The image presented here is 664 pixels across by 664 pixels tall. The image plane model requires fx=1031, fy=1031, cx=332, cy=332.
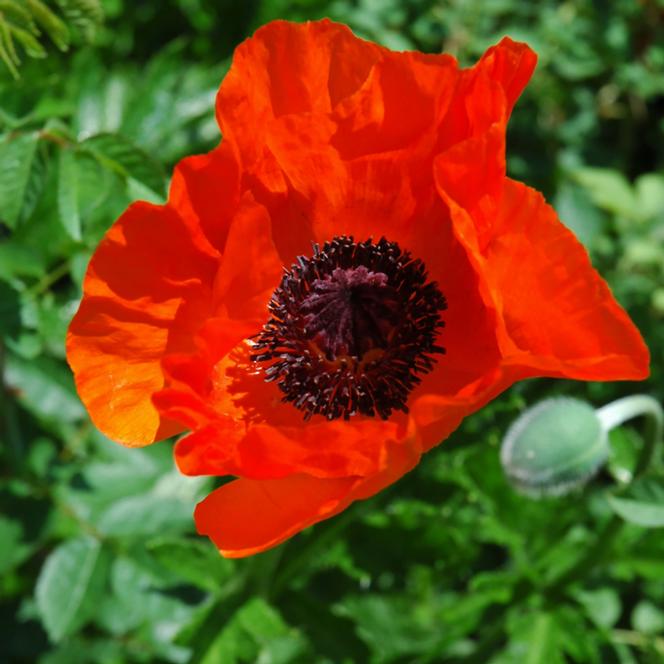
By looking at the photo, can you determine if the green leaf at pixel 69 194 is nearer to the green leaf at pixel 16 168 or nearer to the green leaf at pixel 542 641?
the green leaf at pixel 16 168

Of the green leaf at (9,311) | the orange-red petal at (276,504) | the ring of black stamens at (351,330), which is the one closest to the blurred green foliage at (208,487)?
the green leaf at (9,311)

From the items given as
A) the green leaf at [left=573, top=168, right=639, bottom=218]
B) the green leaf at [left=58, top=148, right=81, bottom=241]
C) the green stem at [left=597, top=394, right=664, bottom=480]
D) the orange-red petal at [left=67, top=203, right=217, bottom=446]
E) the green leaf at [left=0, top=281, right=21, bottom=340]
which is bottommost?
the green leaf at [left=573, top=168, right=639, bottom=218]

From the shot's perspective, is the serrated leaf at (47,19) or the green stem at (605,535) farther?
the green stem at (605,535)

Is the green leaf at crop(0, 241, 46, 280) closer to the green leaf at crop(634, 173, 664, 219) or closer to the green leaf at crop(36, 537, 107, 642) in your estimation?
the green leaf at crop(36, 537, 107, 642)

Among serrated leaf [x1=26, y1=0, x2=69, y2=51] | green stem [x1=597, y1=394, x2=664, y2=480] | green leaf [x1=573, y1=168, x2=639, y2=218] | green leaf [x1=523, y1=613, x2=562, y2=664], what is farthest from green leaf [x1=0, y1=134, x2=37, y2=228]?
green leaf [x1=573, y1=168, x2=639, y2=218]

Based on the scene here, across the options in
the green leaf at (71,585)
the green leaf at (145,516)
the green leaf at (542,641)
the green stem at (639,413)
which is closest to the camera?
the green stem at (639,413)

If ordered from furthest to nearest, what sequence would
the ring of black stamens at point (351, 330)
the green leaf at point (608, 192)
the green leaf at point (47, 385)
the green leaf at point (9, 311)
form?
the green leaf at point (608, 192)
the green leaf at point (47, 385)
the green leaf at point (9, 311)
the ring of black stamens at point (351, 330)
